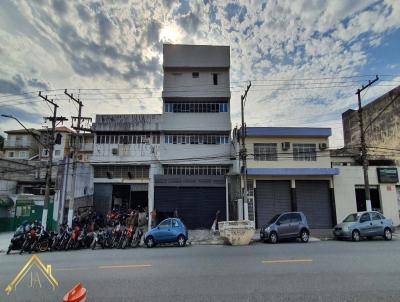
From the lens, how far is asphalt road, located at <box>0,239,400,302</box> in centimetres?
553

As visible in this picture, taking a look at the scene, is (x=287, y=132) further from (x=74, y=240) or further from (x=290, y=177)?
(x=74, y=240)

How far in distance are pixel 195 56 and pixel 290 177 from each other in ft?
56.5

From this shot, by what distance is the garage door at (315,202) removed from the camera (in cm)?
2186

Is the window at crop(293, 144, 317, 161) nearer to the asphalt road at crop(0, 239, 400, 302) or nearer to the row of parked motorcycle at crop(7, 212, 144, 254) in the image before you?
the asphalt road at crop(0, 239, 400, 302)

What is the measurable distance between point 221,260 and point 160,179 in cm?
1539

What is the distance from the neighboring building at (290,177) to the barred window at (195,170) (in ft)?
20.5

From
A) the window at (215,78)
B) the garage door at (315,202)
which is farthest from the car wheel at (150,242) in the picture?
the window at (215,78)

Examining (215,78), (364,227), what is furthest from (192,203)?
(215,78)

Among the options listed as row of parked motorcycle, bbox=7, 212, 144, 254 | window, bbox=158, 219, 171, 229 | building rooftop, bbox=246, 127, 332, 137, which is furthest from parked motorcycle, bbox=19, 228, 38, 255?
building rooftop, bbox=246, 127, 332, 137

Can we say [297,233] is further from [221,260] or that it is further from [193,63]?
[193,63]

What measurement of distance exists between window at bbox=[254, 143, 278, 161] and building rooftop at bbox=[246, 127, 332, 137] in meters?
0.91

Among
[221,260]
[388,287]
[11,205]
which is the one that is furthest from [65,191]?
[388,287]

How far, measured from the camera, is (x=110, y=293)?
19.2 feet

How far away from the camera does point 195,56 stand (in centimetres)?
3033
